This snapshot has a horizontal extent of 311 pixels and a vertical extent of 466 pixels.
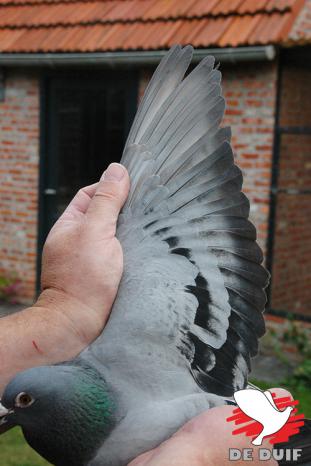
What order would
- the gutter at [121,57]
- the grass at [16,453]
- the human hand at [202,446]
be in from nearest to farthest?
the human hand at [202,446], the grass at [16,453], the gutter at [121,57]

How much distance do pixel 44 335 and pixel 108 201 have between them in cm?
44

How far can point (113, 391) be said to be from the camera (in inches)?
70.6

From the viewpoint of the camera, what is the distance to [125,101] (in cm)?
761

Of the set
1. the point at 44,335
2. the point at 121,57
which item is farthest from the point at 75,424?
the point at 121,57

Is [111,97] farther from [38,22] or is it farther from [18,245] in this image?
[18,245]

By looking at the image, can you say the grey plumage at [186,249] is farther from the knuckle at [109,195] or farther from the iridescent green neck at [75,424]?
the iridescent green neck at [75,424]

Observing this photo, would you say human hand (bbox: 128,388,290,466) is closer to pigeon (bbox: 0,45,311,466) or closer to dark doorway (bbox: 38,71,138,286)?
pigeon (bbox: 0,45,311,466)

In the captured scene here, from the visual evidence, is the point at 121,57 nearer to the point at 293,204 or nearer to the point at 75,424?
the point at 293,204

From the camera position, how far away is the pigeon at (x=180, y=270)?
1877 mm

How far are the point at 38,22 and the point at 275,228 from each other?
Result: 3.23m

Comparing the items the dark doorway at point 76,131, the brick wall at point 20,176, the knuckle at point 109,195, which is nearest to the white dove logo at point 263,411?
the knuckle at point 109,195

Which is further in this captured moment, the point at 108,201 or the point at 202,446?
the point at 108,201

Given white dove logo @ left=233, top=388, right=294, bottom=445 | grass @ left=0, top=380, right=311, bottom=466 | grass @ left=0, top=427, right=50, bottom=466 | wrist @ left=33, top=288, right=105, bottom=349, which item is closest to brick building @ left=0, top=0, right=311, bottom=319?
grass @ left=0, top=380, right=311, bottom=466

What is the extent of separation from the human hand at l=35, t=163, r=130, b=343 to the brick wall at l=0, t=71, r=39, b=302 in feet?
19.3
